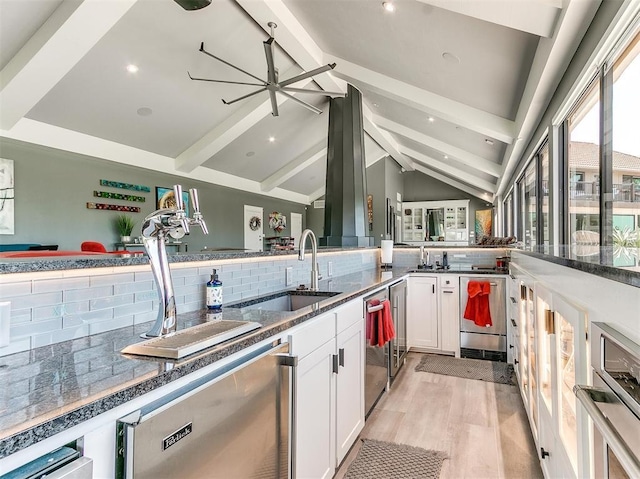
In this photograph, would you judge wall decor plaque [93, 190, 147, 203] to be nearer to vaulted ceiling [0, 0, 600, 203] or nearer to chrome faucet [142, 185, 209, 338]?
vaulted ceiling [0, 0, 600, 203]

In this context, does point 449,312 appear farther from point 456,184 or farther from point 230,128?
point 456,184

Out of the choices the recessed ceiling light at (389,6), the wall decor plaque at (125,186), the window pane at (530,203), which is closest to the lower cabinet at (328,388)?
A: the recessed ceiling light at (389,6)

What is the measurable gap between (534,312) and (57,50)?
4.79m

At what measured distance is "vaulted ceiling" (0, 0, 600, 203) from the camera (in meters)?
3.03

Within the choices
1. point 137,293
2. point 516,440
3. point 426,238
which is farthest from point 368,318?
point 426,238

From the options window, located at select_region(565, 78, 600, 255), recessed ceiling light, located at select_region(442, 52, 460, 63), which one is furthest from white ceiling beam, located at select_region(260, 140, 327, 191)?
window, located at select_region(565, 78, 600, 255)

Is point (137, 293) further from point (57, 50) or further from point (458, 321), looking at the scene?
point (57, 50)

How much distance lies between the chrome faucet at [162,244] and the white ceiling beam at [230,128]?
5505 millimetres

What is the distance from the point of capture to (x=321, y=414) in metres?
1.66

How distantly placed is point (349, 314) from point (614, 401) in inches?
55.4

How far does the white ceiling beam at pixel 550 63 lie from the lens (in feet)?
7.15

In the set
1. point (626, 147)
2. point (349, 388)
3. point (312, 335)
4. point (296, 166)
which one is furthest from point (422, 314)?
point (296, 166)

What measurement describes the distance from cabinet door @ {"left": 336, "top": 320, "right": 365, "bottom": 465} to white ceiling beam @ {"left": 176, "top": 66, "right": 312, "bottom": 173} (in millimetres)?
5080

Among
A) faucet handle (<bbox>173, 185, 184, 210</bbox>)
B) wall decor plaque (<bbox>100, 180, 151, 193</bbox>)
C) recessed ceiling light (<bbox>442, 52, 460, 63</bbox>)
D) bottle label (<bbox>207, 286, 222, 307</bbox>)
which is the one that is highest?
recessed ceiling light (<bbox>442, 52, 460, 63</bbox>)
